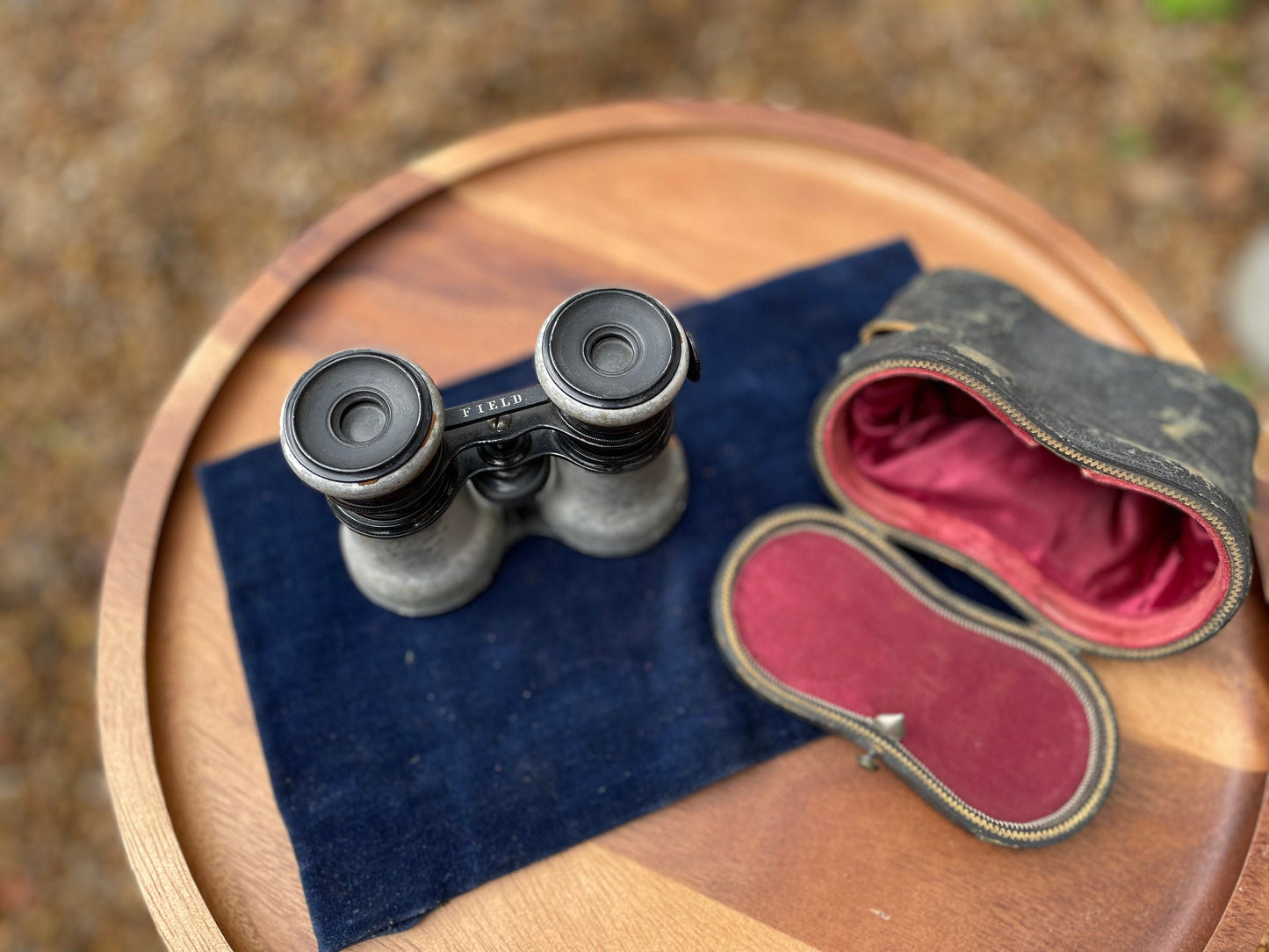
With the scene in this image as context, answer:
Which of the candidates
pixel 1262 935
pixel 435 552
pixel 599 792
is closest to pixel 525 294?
pixel 435 552

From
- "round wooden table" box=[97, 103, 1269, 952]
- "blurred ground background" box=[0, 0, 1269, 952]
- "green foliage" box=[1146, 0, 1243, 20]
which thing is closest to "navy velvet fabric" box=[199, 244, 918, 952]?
"round wooden table" box=[97, 103, 1269, 952]

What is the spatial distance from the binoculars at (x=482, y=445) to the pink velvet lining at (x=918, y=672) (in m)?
0.17

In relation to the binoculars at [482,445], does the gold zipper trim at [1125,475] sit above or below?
below

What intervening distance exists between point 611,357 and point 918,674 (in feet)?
1.51

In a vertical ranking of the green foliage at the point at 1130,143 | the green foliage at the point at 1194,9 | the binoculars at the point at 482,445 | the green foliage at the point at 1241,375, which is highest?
the green foliage at the point at 1194,9

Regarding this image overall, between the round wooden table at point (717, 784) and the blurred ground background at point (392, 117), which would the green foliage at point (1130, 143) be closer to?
the blurred ground background at point (392, 117)

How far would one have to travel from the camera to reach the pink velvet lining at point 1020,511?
89cm

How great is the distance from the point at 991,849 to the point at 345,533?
713 millimetres

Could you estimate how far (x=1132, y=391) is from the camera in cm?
88

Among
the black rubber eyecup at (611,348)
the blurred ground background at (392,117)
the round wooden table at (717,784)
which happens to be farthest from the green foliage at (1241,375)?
the black rubber eyecup at (611,348)

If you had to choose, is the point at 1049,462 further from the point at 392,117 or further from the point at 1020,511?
the point at 392,117

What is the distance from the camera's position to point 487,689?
3.02 feet

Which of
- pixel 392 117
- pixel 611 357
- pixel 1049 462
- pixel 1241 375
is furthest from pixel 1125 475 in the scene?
pixel 392 117

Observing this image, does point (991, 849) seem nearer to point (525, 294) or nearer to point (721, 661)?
point (721, 661)
